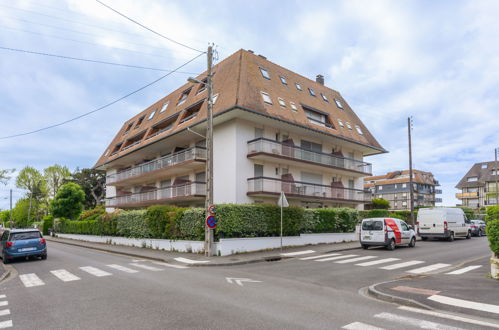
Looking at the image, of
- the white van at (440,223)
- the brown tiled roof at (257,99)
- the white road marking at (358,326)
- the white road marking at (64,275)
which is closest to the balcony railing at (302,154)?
the brown tiled roof at (257,99)

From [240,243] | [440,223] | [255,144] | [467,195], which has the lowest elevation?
[240,243]

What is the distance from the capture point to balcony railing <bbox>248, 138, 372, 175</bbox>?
2398 centimetres

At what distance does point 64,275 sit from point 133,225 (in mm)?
12939

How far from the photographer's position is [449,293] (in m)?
7.71

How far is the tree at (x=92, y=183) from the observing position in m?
60.7

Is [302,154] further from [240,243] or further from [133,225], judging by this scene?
[133,225]

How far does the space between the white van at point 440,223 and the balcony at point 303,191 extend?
658cm

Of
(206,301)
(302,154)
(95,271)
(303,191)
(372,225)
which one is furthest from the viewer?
(302,154)

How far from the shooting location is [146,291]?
8391 mm

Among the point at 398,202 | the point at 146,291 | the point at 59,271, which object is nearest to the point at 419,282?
the point at 146,291

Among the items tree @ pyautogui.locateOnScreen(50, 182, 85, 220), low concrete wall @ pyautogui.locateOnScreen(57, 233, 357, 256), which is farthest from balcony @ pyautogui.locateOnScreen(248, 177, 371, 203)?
tree @ pyautogui.locateOnScreen(50, 182, 85, 220)

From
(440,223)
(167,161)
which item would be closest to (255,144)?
(167,161)

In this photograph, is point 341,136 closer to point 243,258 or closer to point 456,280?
point 243,258

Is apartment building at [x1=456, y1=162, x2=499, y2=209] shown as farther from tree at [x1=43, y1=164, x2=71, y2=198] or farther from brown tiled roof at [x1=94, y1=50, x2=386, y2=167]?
tree at [x1=43, y1=164, x2=71, y2=198]
